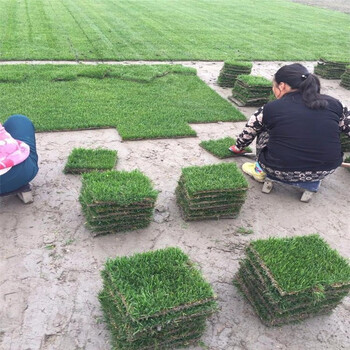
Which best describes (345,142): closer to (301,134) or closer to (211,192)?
(301,134)

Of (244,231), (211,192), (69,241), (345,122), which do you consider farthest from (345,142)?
(69,241)

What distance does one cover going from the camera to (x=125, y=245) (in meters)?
3.72

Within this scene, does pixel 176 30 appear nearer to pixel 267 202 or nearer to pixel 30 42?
pixel 30 42

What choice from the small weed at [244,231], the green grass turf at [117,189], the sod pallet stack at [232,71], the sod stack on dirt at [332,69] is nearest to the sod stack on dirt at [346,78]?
the sod stack on dirt at [332,69]

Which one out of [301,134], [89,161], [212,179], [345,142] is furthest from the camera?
[345,142]

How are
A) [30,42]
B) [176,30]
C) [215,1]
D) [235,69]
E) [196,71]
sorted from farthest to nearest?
[215,1], [176,30], [30,42], [196,71], [235,69]

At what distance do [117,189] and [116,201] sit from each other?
153mm

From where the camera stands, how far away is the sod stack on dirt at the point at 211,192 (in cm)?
393

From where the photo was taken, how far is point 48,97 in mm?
7051

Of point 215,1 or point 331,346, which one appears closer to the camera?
point 331,346

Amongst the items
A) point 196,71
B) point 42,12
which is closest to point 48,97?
point 196,71

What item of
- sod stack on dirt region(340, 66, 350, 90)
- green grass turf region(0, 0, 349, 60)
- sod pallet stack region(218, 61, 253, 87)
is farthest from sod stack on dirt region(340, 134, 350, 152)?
green grass turf region(0, 0, 349, 60)

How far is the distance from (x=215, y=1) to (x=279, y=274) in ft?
80.1

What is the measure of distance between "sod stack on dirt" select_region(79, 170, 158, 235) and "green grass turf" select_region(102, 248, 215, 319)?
85cm
